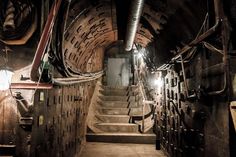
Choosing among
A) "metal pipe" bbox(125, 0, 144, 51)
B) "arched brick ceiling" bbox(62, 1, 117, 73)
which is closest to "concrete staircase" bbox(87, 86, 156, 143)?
"arched brick ceiling" bbox(62, 1, 117, 73)

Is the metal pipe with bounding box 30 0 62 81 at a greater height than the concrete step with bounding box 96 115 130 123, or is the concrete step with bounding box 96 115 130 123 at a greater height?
the metal pipe with bounding box 30 0 62 81

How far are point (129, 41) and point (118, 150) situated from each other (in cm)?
398

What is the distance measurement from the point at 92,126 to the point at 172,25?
20.1 ft

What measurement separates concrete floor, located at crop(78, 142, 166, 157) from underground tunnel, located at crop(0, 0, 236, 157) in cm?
4

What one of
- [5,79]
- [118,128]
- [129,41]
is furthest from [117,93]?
[5,79]

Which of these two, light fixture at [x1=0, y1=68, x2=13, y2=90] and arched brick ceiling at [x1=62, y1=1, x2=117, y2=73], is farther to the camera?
arched brick ceiling at [x1=62, y1=1, x2=117, y2=73]

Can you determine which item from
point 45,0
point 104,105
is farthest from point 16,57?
point 104,105

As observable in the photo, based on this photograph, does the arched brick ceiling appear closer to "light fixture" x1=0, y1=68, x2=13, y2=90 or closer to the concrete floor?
"light fixture" x1=0, y1=68, x2=13, y2=90

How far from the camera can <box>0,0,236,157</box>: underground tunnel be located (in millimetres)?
3412

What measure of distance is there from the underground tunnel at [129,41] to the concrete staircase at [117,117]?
0.82 metres

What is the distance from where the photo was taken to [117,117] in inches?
428

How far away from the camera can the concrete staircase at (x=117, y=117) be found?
374 inches

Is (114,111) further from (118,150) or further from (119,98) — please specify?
(118,150)

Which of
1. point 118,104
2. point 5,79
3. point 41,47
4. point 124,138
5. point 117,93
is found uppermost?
point 41,47
